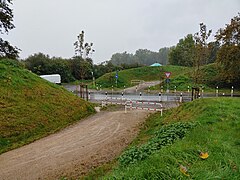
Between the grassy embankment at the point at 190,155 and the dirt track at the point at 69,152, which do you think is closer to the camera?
the grassy embankment at the point at 190,155

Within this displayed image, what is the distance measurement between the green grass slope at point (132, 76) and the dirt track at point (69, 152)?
24396 mm

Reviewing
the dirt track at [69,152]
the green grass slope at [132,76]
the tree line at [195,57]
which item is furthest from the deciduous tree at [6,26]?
the green grass slope at [132,76]

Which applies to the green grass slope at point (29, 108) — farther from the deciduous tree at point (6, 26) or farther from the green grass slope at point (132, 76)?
the green grass slope at point (132, 76)

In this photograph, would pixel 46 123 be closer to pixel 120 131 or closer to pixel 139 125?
pixel 120 131

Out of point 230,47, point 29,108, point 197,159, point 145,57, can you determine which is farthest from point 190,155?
point 145,57

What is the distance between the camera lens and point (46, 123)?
37.3 ft

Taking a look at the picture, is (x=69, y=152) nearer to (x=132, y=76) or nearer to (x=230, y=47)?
(x=230, y=47)

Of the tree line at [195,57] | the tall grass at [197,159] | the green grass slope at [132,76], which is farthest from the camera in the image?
the green grass slope at [132,76]

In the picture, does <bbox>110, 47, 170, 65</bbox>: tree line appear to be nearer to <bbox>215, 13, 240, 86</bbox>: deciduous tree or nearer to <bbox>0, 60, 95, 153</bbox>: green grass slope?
<bbox>215, 13, 240, 86</bbox>: deciduous tree

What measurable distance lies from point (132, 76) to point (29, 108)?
30016 millimetres

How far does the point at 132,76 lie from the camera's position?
40594 millimetres

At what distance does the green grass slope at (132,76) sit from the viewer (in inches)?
1412

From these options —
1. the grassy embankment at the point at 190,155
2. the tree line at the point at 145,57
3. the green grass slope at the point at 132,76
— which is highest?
the tree line at the point at 145,57

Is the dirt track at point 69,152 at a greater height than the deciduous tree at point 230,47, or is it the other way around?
the deciduous tree at point 230,47
